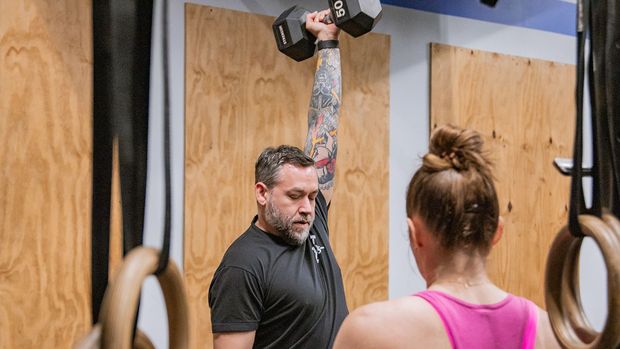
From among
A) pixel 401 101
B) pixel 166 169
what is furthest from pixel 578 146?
pixel 401 101

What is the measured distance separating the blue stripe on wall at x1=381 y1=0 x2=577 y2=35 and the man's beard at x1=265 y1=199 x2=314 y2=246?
1935 mm

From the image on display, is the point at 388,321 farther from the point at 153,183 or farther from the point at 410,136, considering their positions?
the point at 410,136

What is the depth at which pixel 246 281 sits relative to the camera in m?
2.25

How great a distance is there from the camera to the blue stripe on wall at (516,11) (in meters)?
4.22

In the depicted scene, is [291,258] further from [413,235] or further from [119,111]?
[119,111]

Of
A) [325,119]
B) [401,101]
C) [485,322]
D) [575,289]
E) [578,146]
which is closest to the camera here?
[578,146]

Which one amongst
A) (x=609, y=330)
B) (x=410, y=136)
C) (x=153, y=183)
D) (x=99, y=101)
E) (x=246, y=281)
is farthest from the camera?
(x=410, y=136)

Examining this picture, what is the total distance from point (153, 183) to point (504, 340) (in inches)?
84.4

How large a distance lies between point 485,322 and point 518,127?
11.1 feet

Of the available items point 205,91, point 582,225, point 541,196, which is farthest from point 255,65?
point 582,225

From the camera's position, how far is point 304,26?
9.34 feet

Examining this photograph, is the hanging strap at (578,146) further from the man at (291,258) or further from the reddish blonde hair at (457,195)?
the man at (291,258)

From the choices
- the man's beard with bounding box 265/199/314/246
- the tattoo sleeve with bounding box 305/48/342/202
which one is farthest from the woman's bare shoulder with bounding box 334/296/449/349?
the tattoo sleeve with bounding box 305/48/342/202

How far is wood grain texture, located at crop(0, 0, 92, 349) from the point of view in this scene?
9.67 ft
